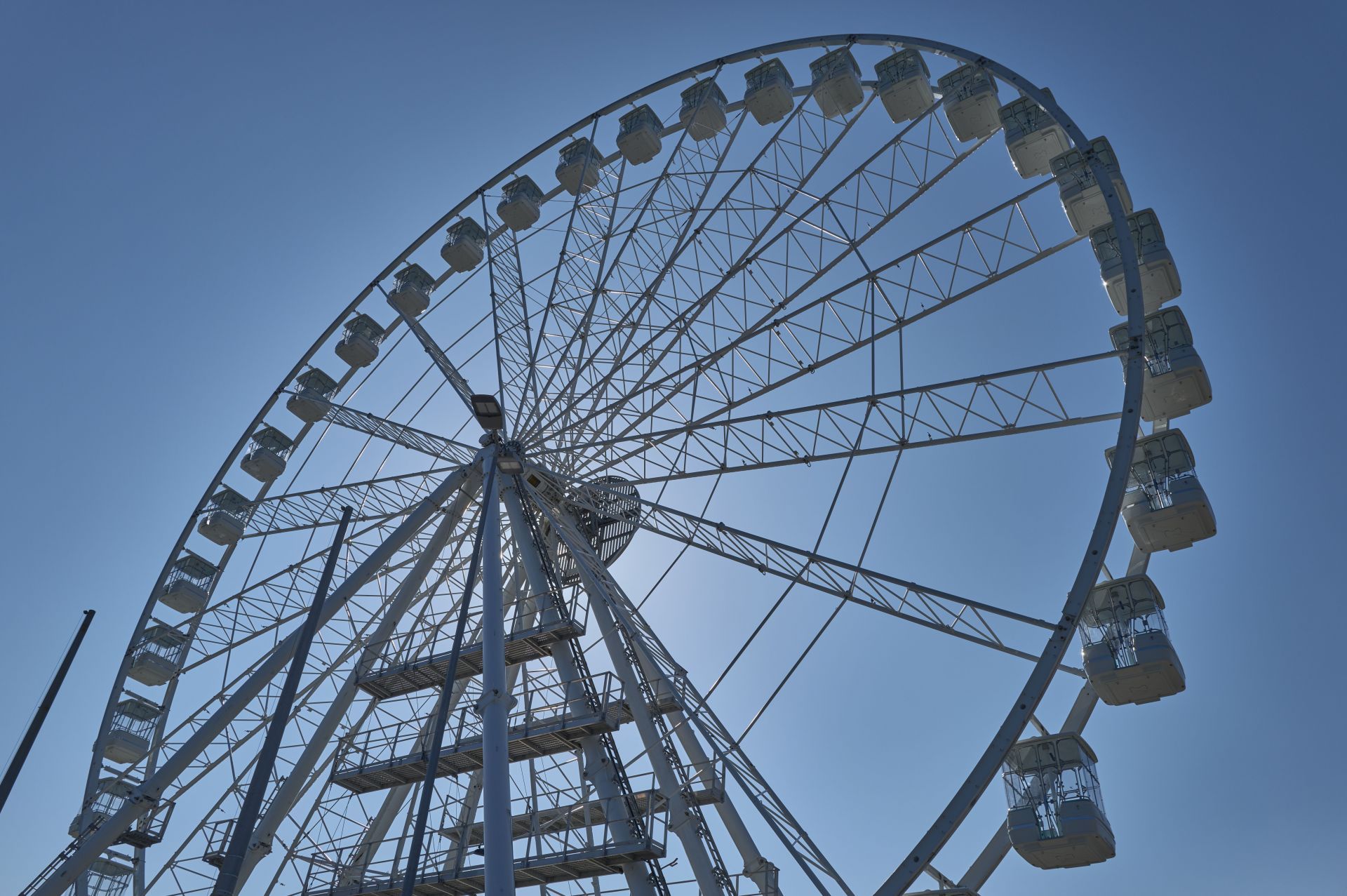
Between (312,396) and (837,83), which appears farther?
(312,396)

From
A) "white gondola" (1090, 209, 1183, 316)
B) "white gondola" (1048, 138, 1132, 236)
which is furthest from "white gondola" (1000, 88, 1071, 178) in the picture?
"white gondola" (1090, 209, 1183, 316)

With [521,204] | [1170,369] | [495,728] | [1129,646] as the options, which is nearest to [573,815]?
[495,728]

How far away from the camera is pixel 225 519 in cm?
2780

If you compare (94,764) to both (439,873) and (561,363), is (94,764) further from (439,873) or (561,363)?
(561,363)

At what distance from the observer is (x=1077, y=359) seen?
18453 millimetres

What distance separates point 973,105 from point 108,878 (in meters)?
23.4

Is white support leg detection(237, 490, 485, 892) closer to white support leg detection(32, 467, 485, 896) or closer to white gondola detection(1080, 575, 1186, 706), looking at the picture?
white support leg detection(32, 467, 485, 896)

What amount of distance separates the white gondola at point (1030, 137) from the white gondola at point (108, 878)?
73.3 feet

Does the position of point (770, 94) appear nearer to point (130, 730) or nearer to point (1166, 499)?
point (1166, 499)

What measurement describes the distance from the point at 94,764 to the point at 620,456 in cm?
1241

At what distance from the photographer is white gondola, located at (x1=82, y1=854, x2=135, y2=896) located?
23609 millimetres

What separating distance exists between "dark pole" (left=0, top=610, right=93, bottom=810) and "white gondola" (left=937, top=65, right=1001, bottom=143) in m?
18.0

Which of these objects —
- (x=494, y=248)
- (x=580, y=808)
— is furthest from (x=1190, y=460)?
(x=494, y=248)

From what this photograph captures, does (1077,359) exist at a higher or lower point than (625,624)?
higher
